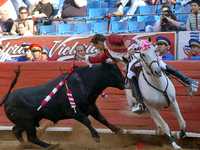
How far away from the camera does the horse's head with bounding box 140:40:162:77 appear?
689cm

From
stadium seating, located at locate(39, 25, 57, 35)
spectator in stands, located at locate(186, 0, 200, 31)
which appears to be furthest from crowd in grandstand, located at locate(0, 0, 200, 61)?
stadium seating, located at locate(39, 25, 57, 35)

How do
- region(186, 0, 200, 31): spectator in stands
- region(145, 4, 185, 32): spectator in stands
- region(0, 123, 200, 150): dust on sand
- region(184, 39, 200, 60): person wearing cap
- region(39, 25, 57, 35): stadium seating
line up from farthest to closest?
1. region(39, 25, 57, 35): stadium seating
2. region(145, 4, 185, 32): spectator in stands
3. region(186, 0, 200, 31): spectator in stands
4. region(184, 39, 200, 60): person wearing cap
5. region(0, 123, 200, 150): dust on sand

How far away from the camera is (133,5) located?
1109 cm

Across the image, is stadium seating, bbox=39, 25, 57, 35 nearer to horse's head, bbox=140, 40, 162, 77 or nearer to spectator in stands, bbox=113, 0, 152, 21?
spectator in stands, bbox=113, 0, 152, 21

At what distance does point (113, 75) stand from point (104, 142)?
1.45 meters

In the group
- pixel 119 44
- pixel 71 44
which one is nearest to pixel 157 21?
pixel 71 44

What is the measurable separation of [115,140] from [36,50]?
264 centimetres

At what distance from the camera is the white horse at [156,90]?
698cm

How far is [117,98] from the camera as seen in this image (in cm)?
860

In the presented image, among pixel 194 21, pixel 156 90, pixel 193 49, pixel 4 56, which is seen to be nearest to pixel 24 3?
pixel 4 56

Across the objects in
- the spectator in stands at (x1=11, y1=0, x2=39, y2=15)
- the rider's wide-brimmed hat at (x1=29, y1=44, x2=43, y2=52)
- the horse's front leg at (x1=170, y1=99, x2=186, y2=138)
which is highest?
the spectator in stands at (x1=11, y1=0, x2=39, y2=15)

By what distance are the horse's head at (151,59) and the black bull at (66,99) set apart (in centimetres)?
47

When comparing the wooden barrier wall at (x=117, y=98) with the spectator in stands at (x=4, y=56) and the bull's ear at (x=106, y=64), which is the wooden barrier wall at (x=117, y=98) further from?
the bull's ear at (x=106, y=64)

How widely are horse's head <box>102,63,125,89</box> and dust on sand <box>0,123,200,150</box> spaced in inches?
39.7
